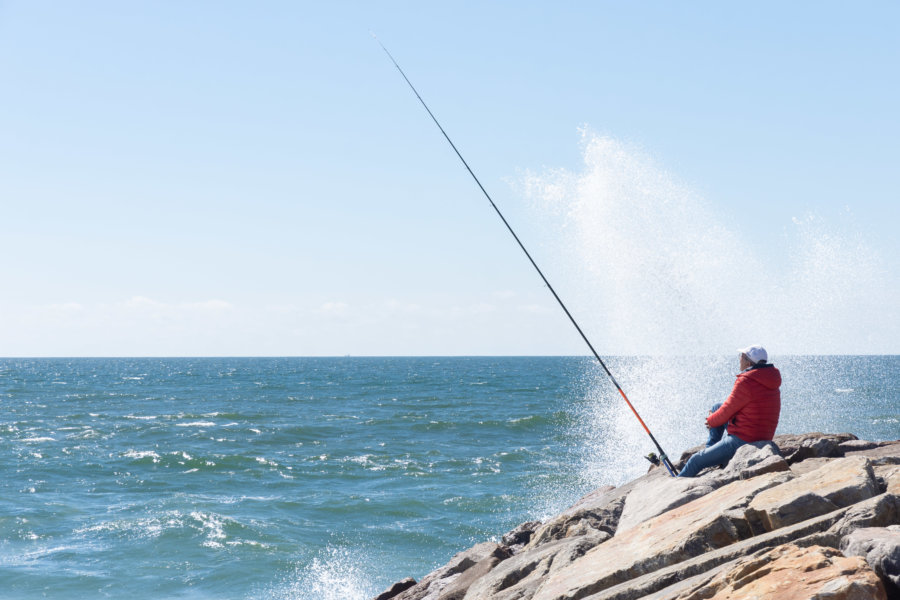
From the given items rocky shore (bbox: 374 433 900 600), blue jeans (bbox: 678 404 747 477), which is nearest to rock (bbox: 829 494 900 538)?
rocky shore (bbox: 374 433 900 600)

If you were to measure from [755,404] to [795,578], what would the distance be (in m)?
3.17

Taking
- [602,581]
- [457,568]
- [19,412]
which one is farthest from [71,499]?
[19,412]

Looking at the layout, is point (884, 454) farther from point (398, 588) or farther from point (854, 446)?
point (398, 588)

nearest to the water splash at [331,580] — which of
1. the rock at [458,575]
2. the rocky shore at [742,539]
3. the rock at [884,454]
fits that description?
the rock at [458,575]

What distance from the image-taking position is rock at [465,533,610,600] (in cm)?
571

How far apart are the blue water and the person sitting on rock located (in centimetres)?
692

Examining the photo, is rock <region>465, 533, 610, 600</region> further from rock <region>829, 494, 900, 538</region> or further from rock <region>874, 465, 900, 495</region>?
rock <region>829, 494, 900, 538</region>

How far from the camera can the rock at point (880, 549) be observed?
11.1ft

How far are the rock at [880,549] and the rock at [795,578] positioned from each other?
2.8 inches

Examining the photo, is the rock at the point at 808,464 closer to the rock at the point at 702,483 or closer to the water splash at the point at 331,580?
the rock at the point at 702,483

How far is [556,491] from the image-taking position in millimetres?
17609

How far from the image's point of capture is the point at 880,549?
3.48 m

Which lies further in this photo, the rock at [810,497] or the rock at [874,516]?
the rock at [810,497]

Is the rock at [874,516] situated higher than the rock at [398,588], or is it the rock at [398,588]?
the rock at [874,516]
